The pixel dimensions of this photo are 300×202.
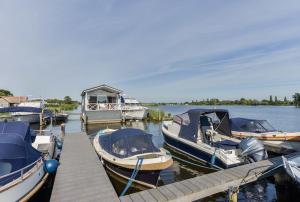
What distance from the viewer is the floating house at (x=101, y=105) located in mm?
28505

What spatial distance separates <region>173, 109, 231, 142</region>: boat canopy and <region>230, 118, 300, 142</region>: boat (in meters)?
1.96

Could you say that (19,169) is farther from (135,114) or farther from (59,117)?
(59,117)

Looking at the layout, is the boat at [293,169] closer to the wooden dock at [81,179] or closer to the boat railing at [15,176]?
the wooden dock at [81,179]

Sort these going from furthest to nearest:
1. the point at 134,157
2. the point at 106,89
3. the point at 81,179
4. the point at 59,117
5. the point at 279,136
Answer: the point at 59,117
the point at 106,89
the point at 279,136
the point at 134,157
the point at 81,179

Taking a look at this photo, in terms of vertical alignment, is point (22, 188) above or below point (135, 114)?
below

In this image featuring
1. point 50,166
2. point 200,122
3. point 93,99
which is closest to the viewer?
point 50,166

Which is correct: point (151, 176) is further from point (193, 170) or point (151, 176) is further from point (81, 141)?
point (81, 141)

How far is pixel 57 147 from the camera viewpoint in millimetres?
13273

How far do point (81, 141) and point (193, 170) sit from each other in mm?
7412

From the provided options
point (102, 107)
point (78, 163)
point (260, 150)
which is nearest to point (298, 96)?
point (102, 107)

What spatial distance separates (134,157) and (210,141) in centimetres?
575

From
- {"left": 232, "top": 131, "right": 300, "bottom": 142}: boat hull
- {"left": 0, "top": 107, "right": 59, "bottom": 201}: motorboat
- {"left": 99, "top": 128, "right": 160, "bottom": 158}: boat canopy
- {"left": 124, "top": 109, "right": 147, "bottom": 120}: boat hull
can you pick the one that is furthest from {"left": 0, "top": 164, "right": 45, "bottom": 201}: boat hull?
{"left": 124, "top": 109, "right": 147, "bottom": 120}: boat hull

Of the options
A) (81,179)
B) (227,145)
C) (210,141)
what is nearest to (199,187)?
(81,179)

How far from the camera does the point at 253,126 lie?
14344 mm
